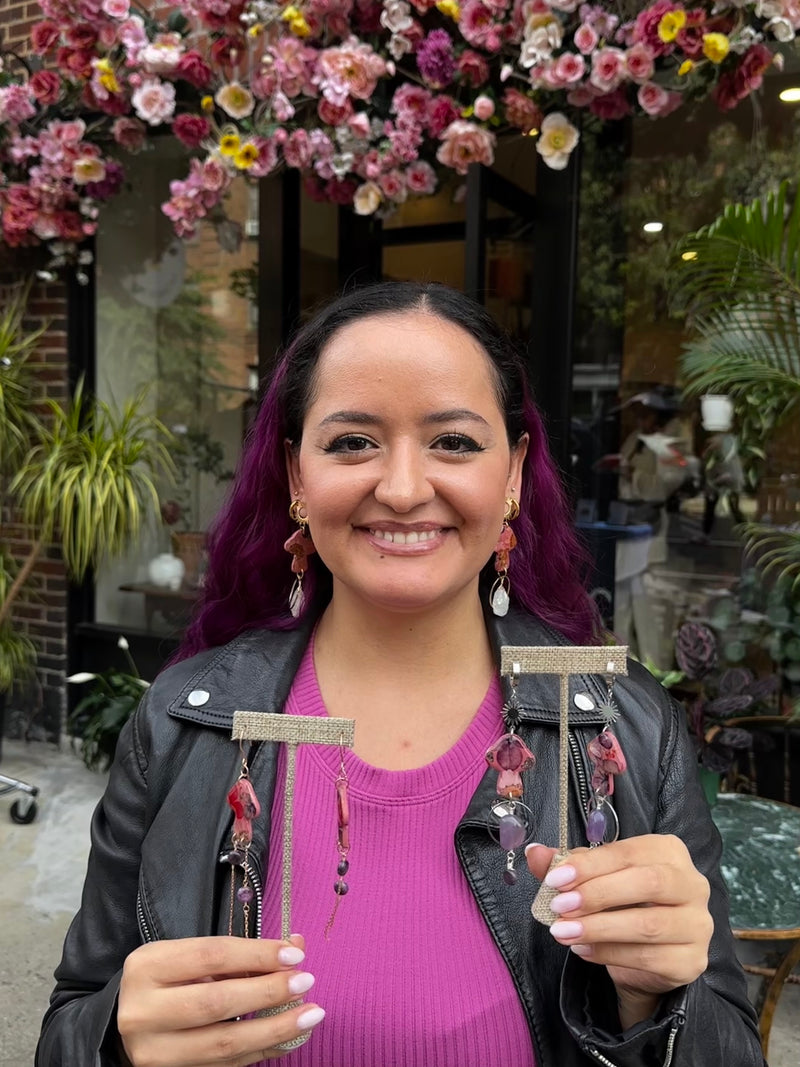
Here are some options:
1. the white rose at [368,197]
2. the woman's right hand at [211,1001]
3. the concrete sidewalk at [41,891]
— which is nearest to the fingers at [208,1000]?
the woman's right hand at [211,1001]

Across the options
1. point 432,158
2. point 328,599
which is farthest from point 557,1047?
point 432,158

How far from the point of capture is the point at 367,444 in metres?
1.20

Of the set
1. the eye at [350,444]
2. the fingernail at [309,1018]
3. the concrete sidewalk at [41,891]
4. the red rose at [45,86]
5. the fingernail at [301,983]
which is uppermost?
the red rose at [45,86]

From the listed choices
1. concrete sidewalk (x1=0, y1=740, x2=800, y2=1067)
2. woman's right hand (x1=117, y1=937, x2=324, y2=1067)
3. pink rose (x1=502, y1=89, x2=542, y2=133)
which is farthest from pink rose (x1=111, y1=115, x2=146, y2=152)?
woman's right hand (x1=117, y1=937, x2=324, y2=1067)

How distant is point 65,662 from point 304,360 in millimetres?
4018

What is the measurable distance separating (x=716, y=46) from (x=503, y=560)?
2.29 m

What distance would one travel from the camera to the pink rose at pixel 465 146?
322 centimetres

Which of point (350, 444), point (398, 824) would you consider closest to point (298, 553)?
point (350, 444)

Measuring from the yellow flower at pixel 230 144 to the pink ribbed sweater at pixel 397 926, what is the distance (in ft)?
10.1

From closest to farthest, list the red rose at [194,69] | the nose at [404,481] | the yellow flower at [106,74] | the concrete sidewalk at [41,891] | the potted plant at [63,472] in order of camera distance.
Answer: the nose at [404,481], the concrete sidewalk at [41,891], the red rose at [194,69], the yellow flower at [106,74], the potted plant at [63,472]

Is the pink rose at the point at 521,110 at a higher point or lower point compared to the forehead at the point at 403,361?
higher

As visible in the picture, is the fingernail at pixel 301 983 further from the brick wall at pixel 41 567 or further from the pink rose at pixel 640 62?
the brick wall at pixel 41 567

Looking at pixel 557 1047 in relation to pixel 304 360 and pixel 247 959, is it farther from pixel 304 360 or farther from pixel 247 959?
pixel 304 360

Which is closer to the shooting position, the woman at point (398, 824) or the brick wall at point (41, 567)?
the woman at point (398, 824)
